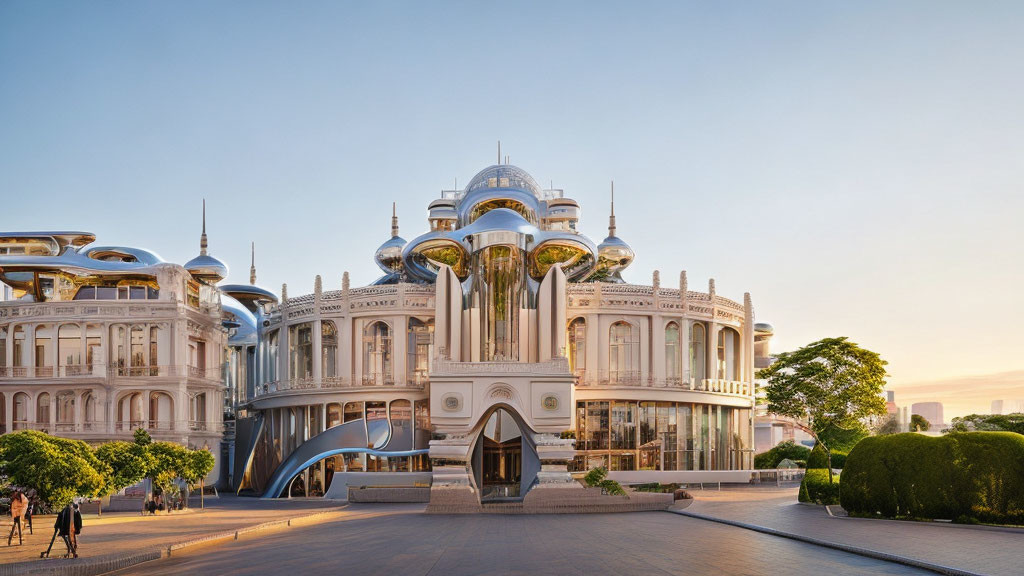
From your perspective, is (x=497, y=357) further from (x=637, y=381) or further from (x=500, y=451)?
(x=637, y=381)

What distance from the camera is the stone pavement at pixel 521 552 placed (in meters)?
22.4

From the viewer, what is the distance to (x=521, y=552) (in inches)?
1027

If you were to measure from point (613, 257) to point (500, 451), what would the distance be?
21.9m

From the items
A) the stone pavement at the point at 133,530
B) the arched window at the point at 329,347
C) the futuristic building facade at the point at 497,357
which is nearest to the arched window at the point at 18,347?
the stone pavement at the point at 133,530

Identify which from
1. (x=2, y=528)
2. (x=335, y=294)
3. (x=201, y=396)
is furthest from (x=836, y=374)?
(x=2, y=528)

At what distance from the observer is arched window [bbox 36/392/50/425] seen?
55.3 m

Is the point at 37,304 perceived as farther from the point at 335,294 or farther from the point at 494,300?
the point at 494,300

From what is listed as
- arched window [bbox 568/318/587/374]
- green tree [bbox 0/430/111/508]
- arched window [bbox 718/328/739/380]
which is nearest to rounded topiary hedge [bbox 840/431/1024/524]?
green tree [bbox 0/430/111/508]

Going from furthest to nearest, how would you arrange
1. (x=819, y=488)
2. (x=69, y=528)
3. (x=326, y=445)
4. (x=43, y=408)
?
(x=326, y=445) < (x=43, y=408) < (x=819, y=488) < (x=69, y=528)

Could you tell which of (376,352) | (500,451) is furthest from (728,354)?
(376,352)

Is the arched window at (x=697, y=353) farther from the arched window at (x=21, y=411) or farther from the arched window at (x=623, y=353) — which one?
the arched window at (x=21, y=411)

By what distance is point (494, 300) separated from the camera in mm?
62750

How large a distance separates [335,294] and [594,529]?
120 ft

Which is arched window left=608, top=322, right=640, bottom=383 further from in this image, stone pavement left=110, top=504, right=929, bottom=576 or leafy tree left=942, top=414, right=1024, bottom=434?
stone pavement left=110, top=504, right=929, bottom=576
